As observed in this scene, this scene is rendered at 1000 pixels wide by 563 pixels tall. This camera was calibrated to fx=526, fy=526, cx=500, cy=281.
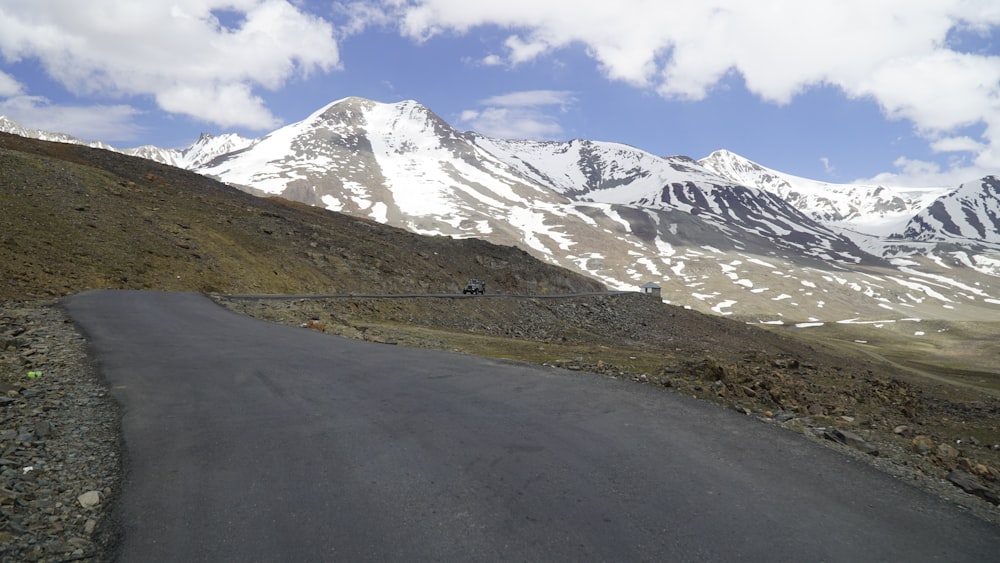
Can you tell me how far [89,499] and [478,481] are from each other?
4.51m

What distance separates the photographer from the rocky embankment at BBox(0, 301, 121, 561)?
17.3ft

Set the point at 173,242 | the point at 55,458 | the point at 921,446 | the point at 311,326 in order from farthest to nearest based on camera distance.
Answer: the point at 173,242 → the point at 311,326 → the point at 921,446 → the point at 55,458

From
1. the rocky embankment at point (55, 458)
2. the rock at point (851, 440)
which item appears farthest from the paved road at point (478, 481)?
the rock at point (851, 440)

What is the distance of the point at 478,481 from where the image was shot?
271 inches

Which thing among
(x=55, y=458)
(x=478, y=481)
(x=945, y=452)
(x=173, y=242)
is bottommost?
(x=55, y=458)

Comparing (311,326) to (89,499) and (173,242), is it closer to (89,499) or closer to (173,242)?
(89,499)

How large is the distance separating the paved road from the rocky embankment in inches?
10.7

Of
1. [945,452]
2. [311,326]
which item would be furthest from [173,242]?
[945,452]

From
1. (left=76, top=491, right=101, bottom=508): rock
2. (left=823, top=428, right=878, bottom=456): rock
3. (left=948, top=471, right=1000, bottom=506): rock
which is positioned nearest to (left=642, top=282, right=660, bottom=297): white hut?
(left=823, top=428, right=878, bottom=456): rock

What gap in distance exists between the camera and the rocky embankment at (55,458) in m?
5.26

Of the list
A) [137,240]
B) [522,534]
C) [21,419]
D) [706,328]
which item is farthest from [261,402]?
[706,328]

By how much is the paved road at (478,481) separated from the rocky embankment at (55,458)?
0.27 meters

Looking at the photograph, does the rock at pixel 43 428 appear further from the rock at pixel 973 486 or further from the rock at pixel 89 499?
the rock at pixel 973 486

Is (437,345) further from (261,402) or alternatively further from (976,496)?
(976,496)
